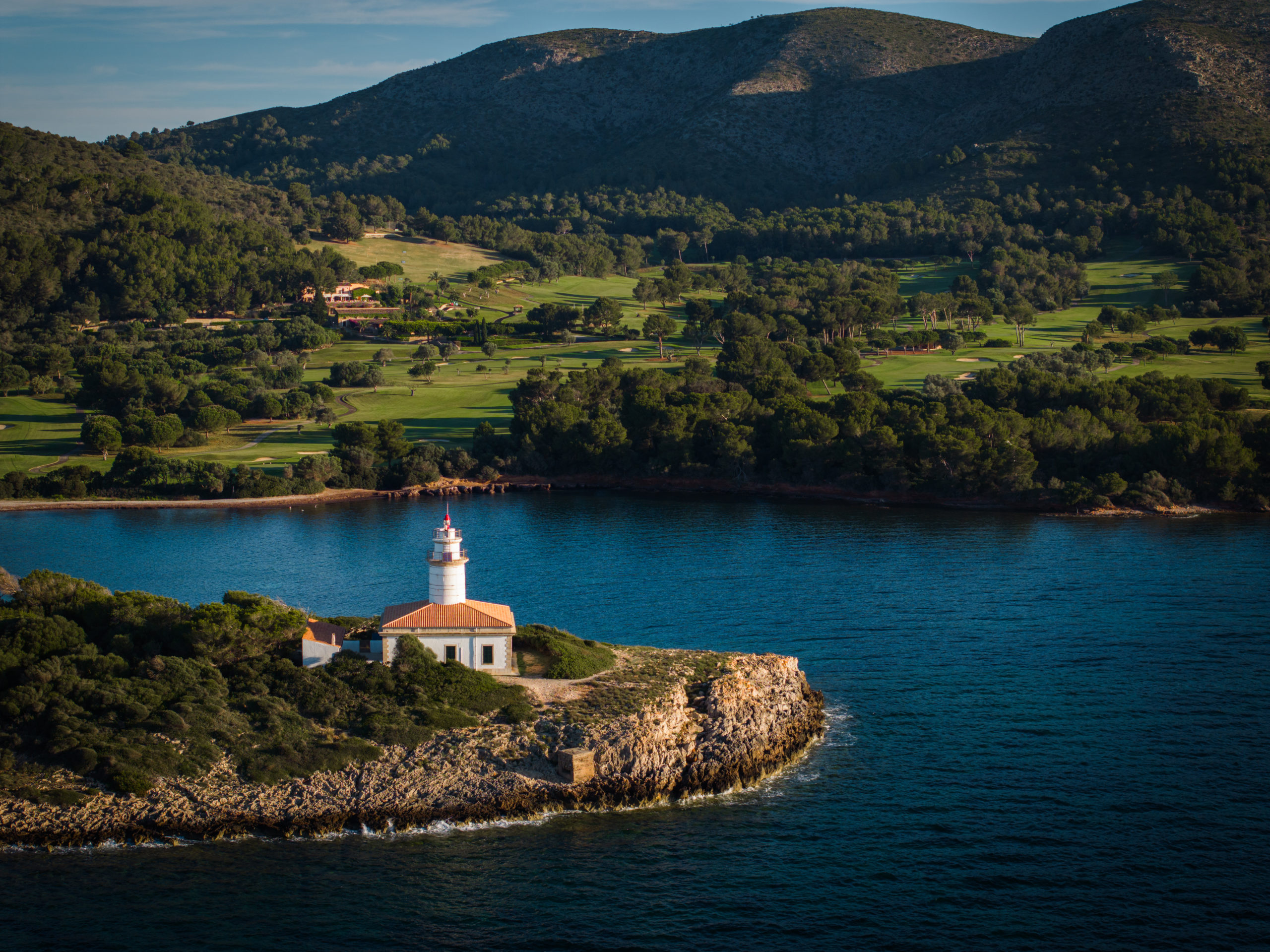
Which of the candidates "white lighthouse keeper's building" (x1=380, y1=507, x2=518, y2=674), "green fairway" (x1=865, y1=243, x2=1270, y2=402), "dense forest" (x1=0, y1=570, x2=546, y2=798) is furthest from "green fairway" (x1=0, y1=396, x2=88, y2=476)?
"green fairway" (x1=865, y1=243, x2=1270, y2=402)

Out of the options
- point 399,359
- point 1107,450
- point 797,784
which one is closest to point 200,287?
point 399,359

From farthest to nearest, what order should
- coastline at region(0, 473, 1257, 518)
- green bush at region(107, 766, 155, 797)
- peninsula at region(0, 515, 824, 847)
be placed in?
coastline at region(0, 473, 1257, 518), peninsula at region(0, 515, 824, 847), green bush at region(107, 766, 155, 797)

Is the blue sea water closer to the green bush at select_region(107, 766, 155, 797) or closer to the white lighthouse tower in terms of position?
the green bush at select_region(107, 766, 155, 797)

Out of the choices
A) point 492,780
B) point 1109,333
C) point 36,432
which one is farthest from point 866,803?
point 1109,333

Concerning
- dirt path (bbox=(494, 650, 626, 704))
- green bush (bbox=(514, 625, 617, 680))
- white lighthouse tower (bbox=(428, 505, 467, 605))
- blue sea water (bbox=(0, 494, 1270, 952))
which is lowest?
blue sea water (bbox=(0, 494, 1270, 952))

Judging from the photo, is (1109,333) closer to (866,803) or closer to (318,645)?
(866,803)

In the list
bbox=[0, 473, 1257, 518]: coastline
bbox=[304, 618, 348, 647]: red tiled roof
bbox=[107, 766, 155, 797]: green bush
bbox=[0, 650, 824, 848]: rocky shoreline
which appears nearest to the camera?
bbox=[0, 650, 824, 848]: rocky shoreline

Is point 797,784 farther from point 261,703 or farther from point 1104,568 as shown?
point 1104,568
